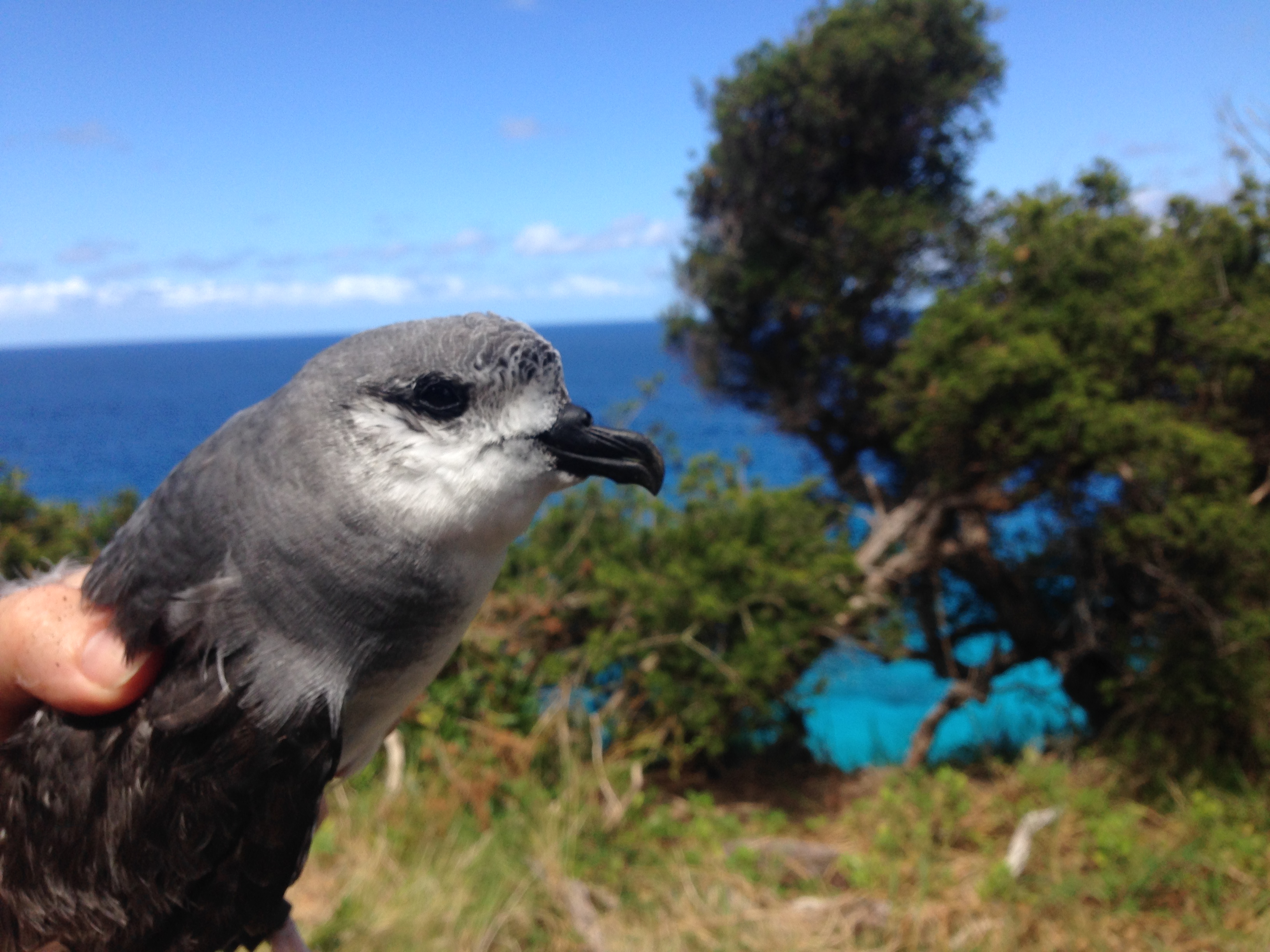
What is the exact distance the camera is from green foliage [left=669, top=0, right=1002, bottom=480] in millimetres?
7172

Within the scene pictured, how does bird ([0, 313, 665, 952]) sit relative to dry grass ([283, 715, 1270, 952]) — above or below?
above

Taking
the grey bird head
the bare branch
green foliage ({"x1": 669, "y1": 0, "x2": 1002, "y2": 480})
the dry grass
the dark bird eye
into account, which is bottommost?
the dry grass

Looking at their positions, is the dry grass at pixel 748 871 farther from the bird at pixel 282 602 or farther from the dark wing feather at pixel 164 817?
the bird at pixel 282 602

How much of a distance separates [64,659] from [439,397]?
783 millimetres

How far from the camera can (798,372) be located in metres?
8.29

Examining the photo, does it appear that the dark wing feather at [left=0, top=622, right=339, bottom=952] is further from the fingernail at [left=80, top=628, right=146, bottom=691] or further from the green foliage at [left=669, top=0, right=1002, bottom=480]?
the green foliage at [left=669, top=0, right=1002, bottom=480]

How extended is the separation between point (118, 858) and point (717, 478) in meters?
5.12

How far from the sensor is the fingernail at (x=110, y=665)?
1.33 meters

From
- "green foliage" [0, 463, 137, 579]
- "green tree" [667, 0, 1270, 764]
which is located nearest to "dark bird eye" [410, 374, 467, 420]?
"green foliage" [0, 463, 137, 579]

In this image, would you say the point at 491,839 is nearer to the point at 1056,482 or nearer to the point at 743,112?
the point at 1056,482

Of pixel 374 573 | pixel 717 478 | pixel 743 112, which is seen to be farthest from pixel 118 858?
pixel 743 112

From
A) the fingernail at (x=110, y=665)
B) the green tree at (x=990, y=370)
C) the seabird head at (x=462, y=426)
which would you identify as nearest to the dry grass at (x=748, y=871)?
the green tree at (x=990, y=370)

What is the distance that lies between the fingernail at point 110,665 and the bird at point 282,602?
2 centimetres

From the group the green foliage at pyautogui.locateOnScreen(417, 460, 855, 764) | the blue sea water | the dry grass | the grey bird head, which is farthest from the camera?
the blue sea water
